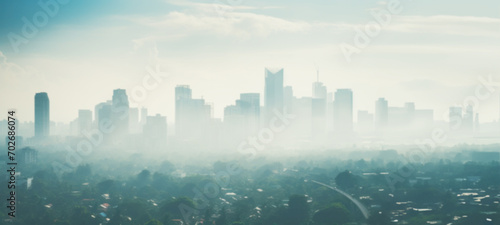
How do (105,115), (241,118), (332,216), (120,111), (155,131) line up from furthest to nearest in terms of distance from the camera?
(241,118)
(120,111)
(155,131)
(105,115)
(332,216)

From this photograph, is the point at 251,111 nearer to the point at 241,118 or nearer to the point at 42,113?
the point at 241,118

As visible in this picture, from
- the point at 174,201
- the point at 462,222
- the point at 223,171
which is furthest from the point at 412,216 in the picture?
the point at 223,171

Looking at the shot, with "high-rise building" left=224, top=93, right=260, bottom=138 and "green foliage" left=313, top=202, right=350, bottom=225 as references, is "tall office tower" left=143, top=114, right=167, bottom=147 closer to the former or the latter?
"high-rise building" left=224, top=93, right=260, bottom=138

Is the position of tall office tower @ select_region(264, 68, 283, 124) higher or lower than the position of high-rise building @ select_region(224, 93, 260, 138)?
higher

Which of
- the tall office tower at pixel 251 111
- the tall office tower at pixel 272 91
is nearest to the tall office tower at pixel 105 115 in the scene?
the tall office tower at pixel 251 111

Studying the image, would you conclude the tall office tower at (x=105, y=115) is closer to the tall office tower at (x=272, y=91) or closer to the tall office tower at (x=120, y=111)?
the tall office tower at (x=120, y=111)

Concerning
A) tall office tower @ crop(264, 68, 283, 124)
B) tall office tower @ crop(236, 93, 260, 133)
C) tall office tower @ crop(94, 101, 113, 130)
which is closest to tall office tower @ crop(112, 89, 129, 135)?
tall office tower @ crop(94, 101, 113, 130)

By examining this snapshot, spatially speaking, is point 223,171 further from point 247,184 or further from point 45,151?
point 45,151

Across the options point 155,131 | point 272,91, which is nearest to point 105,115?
point 155,131
